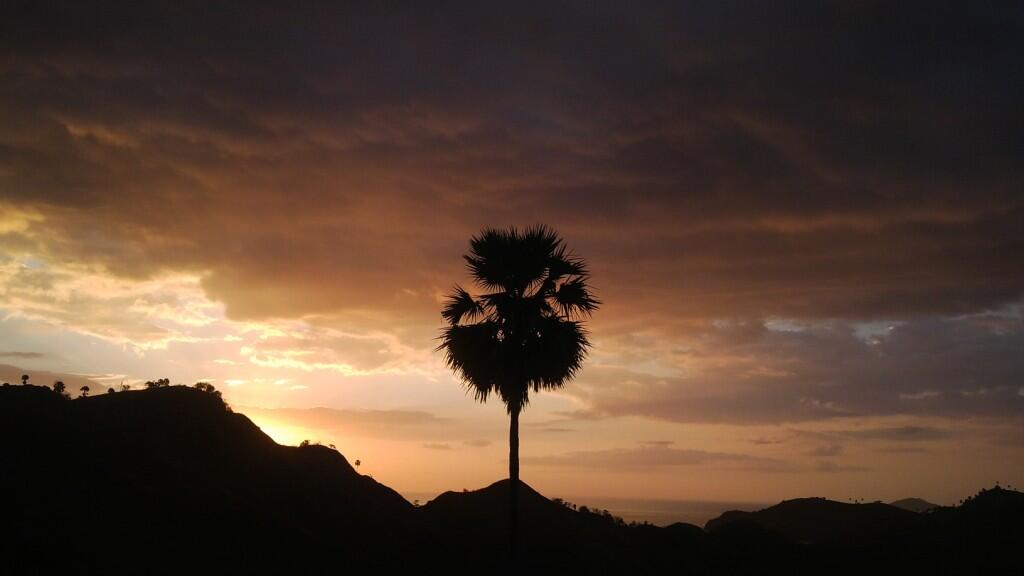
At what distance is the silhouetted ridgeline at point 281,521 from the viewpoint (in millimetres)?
26525

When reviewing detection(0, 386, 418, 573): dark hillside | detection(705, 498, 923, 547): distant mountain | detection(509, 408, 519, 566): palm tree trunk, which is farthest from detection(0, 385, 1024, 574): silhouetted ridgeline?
detection(509, 408, 519, 566): palm tree trunk

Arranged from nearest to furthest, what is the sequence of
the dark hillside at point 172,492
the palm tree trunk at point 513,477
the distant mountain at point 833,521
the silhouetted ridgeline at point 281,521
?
the palm tree trunk at point 513,477
the dark hillside at point 172,492
the silhouetted ridgeline at point 281,521
the distant mountain at point 833,521

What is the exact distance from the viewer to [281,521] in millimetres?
31156

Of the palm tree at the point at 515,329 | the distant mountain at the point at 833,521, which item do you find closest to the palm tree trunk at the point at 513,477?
the palm tree at the point at 515,329

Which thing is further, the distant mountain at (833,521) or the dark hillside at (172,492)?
the distant mountain at (833,521)

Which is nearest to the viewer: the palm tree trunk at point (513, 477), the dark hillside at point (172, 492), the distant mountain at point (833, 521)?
the palm tree trunk at point (513, 477)

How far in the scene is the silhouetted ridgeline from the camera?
2653 centimetres

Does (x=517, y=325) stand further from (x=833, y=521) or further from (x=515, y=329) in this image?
(x=833, y=521)

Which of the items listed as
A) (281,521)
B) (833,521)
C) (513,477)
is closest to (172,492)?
(281,521)

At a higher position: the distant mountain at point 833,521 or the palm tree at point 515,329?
the palm tree at point 515,329

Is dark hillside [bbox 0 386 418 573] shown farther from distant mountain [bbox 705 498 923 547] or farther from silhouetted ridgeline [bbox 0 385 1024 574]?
distant mountain [bbox 705 498 923 547]

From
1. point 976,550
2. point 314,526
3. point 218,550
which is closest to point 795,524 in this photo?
point 976,550

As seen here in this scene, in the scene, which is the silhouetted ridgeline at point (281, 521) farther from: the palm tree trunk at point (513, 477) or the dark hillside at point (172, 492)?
the palm tree trunk at point (513, 477)

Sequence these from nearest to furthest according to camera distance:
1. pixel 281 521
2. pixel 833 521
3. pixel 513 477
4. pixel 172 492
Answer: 1. pixel 513 477
2. pixel 172 492
3. pixel 281 521
4. pixel 833 521
